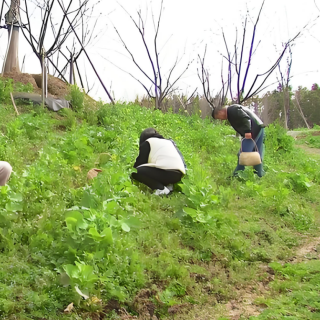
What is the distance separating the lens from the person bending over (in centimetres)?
634

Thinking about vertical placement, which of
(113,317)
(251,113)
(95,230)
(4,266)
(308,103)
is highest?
(308,103)

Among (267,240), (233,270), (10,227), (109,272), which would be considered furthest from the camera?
(267,240)

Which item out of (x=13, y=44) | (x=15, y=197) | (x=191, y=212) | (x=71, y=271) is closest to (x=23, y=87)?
(x=13, y=44)

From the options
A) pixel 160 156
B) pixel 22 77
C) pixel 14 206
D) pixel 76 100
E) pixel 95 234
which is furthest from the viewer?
pixel 22 77

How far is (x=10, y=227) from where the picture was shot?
3201mm

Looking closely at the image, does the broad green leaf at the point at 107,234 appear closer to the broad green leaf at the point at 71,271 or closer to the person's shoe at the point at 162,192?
the broad green leaf at the point at 71,271

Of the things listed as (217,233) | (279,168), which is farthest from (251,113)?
(217,233)

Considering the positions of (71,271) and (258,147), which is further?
(258,147)

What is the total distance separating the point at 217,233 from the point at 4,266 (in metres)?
2.14

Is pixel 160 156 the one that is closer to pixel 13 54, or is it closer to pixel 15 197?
pixel 15 197

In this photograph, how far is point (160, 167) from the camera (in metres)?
4.82

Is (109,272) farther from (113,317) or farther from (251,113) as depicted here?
(251,113)

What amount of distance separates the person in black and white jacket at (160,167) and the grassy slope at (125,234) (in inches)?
7.9

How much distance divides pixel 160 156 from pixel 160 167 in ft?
0.63
